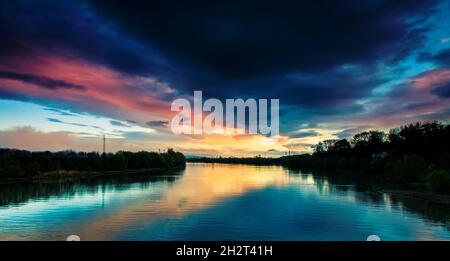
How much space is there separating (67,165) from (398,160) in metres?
63.7

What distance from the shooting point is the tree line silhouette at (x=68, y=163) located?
57.7 m

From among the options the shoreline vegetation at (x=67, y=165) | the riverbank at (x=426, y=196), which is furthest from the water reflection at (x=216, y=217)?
the shoreline vegetation at (x=67, y=165)

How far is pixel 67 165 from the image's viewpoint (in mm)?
79625

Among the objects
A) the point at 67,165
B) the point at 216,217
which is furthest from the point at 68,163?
the point at 216,217

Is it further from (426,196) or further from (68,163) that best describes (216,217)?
(68,163)

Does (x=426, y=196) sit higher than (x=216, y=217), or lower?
higher

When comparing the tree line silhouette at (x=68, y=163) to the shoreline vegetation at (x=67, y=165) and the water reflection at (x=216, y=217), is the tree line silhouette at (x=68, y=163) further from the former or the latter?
the water reflection at (x=216, y=217)

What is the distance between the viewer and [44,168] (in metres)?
67.8

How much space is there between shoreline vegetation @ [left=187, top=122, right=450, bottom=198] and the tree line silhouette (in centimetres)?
4831

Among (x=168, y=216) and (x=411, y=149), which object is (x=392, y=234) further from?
(x=411, y=149)

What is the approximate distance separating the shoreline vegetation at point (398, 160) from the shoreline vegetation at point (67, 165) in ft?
163

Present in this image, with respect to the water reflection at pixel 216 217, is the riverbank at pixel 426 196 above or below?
above

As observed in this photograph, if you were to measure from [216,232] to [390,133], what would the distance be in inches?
3959
